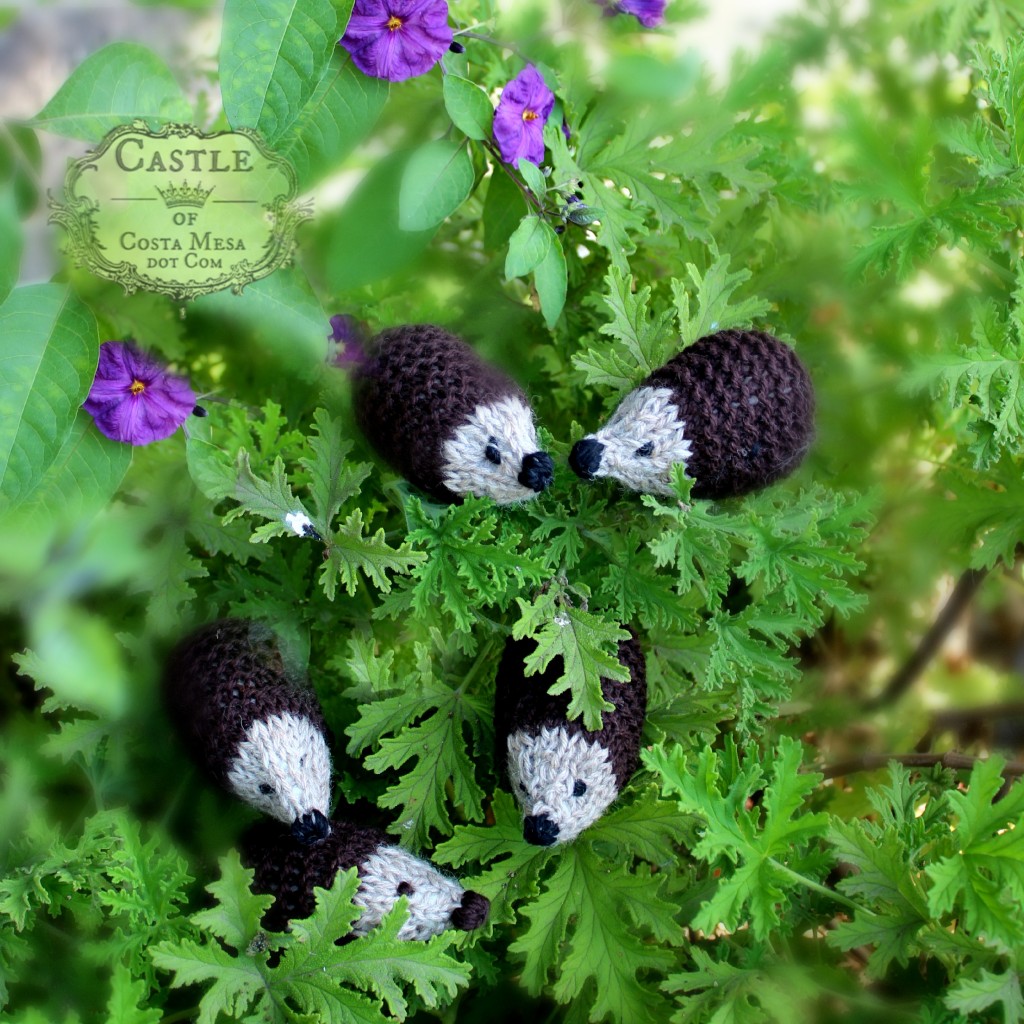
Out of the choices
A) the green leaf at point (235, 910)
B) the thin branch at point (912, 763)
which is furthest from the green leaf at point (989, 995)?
the green leaf at point (235, 910)

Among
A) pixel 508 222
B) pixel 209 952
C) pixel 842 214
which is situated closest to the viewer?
pixel 209 952

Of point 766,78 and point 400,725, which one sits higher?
point 766,78

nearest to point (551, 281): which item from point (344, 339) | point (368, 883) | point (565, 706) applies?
point (344, 339)

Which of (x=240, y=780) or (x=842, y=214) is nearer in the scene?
(x=240, y=780)

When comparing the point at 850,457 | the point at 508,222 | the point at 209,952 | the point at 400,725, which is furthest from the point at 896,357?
the point at 209,952

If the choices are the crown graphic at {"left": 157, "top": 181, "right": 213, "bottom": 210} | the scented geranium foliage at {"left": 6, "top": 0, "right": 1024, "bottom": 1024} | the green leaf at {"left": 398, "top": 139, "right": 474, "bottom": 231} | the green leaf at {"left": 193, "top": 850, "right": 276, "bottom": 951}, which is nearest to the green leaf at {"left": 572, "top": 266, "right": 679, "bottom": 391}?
the scented geranium foliage at {"left": 6, "top": 0, "right": 1024, "bottom": 1024}

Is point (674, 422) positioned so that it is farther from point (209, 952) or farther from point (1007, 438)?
point (209, 952)
